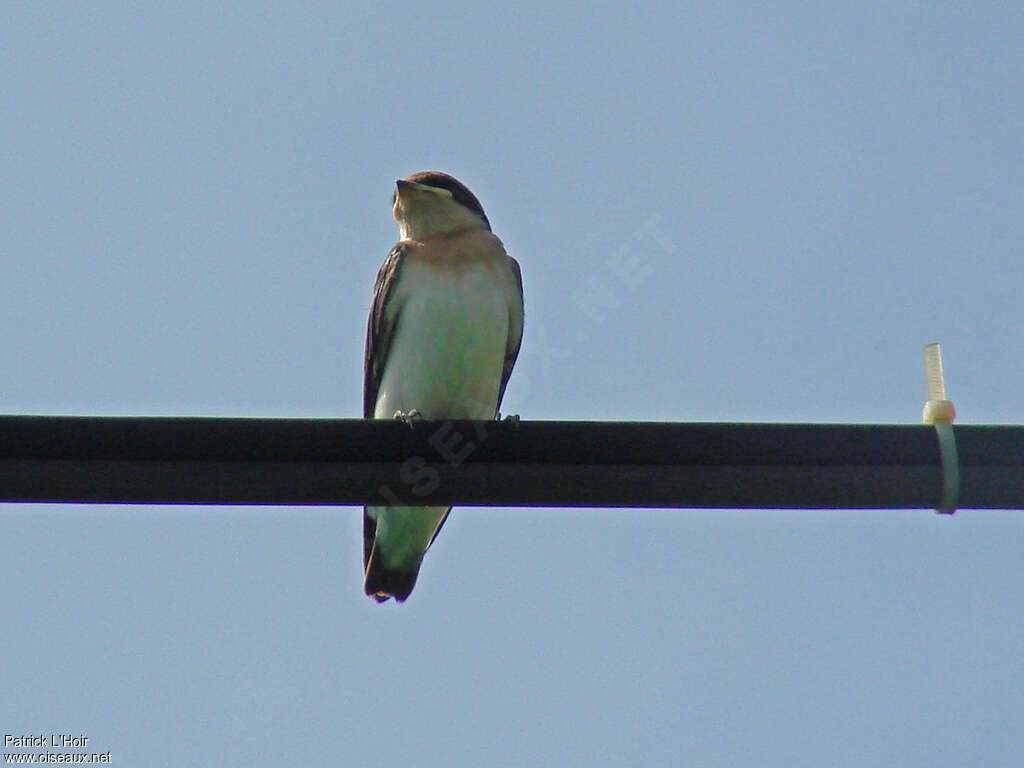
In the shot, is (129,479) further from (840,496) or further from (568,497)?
(840,496)

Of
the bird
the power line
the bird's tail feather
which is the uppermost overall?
the bird

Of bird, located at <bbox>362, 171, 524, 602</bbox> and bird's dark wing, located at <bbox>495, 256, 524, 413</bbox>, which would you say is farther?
bird's dark wing, located at <bbox>495, 256, 524, 413</bbox>

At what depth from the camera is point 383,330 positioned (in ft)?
22.8

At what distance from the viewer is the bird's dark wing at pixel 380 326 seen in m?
6.93

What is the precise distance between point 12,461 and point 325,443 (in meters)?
0.70

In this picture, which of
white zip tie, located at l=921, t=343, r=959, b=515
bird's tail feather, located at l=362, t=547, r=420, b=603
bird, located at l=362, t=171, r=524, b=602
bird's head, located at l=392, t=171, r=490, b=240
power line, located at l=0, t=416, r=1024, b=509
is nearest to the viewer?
power line, located at l=0, t=416, r=1024, b=509

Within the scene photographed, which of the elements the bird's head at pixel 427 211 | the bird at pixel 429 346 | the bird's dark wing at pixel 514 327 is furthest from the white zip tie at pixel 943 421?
the bird's head at pixel 427 211

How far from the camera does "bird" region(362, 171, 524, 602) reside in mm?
6414

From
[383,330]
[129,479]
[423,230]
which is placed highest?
[423,230]

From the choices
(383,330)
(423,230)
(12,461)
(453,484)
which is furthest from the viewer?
(423,230)

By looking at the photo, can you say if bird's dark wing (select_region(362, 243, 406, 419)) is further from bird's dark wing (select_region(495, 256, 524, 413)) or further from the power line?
the power line

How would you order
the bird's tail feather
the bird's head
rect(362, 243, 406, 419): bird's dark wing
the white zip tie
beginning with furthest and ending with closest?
the bird's head, rect(362, 243, 406, 419): bird's dark wing, the bird's tail feather, the white zip tie

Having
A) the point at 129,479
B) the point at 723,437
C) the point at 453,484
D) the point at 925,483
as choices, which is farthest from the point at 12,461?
the point at 925,483

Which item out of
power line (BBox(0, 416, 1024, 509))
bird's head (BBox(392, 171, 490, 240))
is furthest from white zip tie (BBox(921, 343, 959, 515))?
bird's head (BBox(392, 171, 490, 240))
